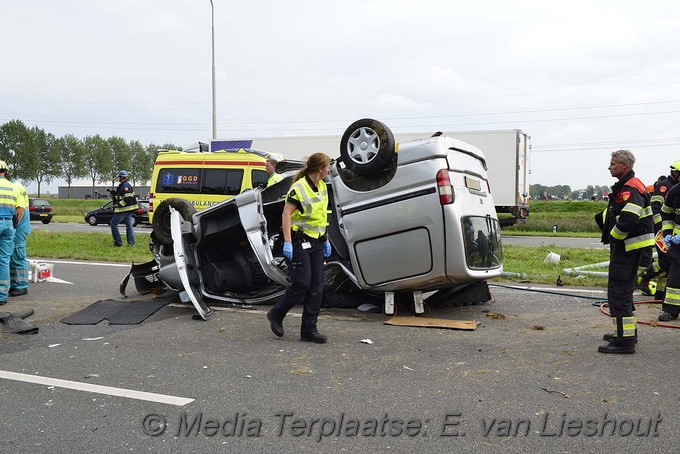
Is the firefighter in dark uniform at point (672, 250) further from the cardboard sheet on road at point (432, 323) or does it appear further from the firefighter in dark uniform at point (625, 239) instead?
the cardboard sheet on road at point (432, 323)

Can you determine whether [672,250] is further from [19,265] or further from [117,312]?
[19,265]

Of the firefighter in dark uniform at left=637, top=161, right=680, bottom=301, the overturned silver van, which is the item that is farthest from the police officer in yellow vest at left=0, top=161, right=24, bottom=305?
the firefighter in dark uniform at left=637, top=161, right=680, bottom=301

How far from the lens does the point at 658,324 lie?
5.69 metres

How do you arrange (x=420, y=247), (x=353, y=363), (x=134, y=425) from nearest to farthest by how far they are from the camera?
(x=134, y=425) < (x=353, y=363) < (x=420, y=247)

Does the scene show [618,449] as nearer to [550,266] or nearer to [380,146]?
[380,146]

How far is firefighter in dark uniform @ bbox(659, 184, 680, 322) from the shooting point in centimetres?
584

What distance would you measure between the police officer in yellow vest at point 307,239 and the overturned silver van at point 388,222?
2.19ft

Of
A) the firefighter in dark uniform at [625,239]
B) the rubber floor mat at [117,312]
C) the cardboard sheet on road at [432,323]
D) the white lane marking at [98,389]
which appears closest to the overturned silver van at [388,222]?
the cardboard sheet on road at [432,323]

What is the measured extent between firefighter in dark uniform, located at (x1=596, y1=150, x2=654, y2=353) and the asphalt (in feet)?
0.66

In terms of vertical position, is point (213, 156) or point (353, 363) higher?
point (213, 156)

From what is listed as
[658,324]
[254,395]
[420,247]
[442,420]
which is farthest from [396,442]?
[658,324]

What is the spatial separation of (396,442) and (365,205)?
2.97 m

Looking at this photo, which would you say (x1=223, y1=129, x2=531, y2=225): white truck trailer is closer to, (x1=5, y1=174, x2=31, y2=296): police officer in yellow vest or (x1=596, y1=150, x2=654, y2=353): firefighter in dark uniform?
(x1=5, y1=174, x2=31, y2=296): police officer in yellow vest

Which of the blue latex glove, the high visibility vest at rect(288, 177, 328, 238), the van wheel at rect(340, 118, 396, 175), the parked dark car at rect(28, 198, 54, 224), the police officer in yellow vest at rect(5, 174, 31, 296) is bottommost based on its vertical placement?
the parked dark car at rect(28, 198, 54, 224)
